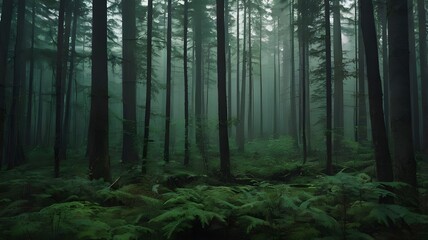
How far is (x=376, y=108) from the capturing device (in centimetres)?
641

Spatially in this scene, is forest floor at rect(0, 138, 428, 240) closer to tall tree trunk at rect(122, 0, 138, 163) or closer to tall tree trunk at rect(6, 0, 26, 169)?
tall tree trunk at rect(122, 0, 138, 163)

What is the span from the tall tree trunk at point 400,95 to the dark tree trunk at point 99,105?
762 cm

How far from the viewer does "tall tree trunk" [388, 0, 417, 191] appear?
6418 mm

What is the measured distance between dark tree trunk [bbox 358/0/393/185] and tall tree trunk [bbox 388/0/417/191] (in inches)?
15.6

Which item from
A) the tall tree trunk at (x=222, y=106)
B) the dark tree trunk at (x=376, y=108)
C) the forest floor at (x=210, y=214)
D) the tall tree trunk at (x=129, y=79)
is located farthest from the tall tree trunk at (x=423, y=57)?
the tall tree trunk at (x=129, y=79)

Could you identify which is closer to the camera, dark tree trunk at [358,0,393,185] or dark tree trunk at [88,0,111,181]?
dark tree trunk at [358,0,393,185]

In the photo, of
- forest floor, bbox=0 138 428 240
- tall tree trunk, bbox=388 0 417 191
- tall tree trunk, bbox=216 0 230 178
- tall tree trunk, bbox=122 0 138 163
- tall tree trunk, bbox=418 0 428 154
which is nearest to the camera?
forest floor, bbox=0 138 428 240

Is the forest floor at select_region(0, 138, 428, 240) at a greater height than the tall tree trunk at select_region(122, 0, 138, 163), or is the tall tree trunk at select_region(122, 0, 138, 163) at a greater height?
the tall tree trunk at select_region(122, 0, 138, 163)

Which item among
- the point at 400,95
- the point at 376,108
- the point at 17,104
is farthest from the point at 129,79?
the point at 400,95

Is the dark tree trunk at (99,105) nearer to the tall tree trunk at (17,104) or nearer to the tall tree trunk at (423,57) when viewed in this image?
the tall tree trunk at (17,104)

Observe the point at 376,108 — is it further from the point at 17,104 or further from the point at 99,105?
the point at 17,104

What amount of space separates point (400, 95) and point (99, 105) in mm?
7846

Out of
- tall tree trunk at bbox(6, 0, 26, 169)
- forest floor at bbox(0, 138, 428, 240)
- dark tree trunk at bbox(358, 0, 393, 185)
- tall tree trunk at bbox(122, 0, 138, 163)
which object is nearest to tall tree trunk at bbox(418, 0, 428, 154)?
forest floor at bbox(0, 138, 428, 240)

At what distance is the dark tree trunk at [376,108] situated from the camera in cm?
630
